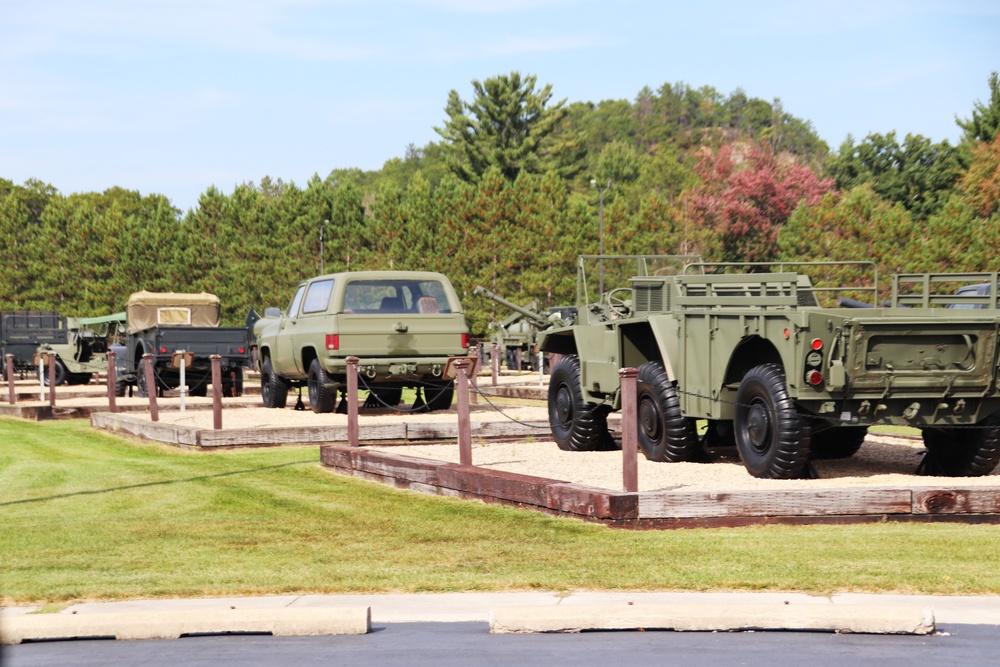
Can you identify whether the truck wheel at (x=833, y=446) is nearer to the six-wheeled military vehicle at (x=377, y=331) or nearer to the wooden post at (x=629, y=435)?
the wooden post at (x=629, y=435)

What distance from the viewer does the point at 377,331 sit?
1994 centimetres

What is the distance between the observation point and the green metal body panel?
65.2 ft

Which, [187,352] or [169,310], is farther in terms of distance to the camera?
[169,310]

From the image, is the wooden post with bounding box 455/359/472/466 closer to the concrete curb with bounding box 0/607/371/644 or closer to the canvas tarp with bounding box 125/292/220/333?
the concrete curb with bounding box 0/607/371/644

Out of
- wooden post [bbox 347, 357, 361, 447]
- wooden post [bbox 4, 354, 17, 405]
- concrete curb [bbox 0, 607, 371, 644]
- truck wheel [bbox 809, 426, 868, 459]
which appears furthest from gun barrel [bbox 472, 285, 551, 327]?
concrete curb [bbox 0, 607, 371, 644]

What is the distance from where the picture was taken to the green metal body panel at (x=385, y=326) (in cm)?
1986

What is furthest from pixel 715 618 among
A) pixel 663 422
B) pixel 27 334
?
pixel 27 334

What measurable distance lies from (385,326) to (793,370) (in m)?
9.62

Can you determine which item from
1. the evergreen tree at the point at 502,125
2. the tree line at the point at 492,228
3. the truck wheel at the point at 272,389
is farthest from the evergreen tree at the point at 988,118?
the truck wheel at the point at 272,389

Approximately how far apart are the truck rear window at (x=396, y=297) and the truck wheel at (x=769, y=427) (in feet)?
29.5

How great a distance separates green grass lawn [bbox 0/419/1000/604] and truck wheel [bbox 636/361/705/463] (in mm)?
2412

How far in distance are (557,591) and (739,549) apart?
174cm

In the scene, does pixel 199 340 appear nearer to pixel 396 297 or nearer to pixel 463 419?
pixel 396 297

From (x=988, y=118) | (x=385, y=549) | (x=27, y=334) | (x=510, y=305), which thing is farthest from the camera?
(x=988, y=118)
